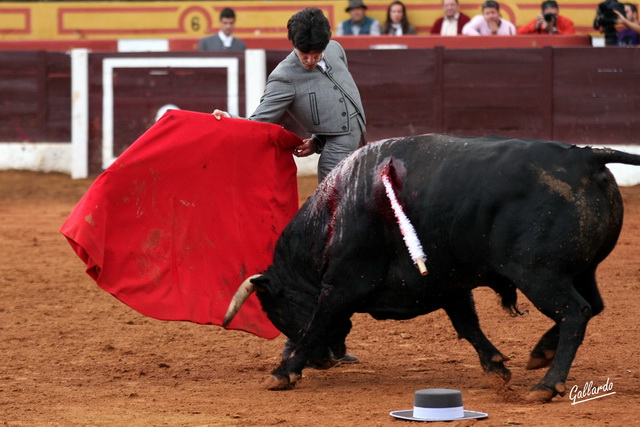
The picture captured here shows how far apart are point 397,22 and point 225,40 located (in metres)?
1.83

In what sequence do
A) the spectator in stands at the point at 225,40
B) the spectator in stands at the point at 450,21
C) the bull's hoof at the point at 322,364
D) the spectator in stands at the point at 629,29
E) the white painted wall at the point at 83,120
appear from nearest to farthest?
the bull's hoof at the point at 322,364 < the spectator in stands at the point at 629,29 < the white painted wall at the point at 83,120 < the spectator in stands at the point at 225,40 < the spectator in stands at the point at 450,21

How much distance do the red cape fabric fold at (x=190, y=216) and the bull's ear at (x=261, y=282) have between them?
0.28m

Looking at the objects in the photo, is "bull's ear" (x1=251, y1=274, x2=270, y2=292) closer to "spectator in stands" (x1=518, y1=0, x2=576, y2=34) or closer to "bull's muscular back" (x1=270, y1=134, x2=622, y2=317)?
"bull's muscular back" (x1=270, y1=134, x2=622, y2=317)

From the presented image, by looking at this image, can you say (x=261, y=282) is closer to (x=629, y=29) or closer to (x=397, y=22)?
(x=629, y=29)

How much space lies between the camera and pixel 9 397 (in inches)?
159

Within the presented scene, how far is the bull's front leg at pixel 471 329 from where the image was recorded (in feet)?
13.6

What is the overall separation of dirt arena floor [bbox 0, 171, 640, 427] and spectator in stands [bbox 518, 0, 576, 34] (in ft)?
15.7

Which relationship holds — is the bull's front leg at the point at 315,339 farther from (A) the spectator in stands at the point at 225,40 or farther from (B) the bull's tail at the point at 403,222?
(A) the spectator in stands at the point at 225,40

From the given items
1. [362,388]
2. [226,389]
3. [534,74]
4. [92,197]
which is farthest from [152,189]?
[534,74]

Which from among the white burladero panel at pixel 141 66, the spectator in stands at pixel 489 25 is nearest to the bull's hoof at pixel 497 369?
the white burladero panel at pixel 141 66

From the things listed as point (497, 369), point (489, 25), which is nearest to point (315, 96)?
point (497, 369)

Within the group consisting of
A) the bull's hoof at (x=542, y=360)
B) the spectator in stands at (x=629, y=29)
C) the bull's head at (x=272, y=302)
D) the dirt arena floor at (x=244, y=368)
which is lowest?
the dirt arena floor at (x=244, y=368)

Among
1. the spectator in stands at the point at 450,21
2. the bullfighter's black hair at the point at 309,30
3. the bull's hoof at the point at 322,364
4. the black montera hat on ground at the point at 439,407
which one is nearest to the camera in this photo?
the black montera hat on ground at the point at 439,407

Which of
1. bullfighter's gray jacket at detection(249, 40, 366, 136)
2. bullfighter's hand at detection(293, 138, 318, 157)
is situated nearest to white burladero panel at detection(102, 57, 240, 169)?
bullfighter's hand at detection(293, 138, 318, 157)
